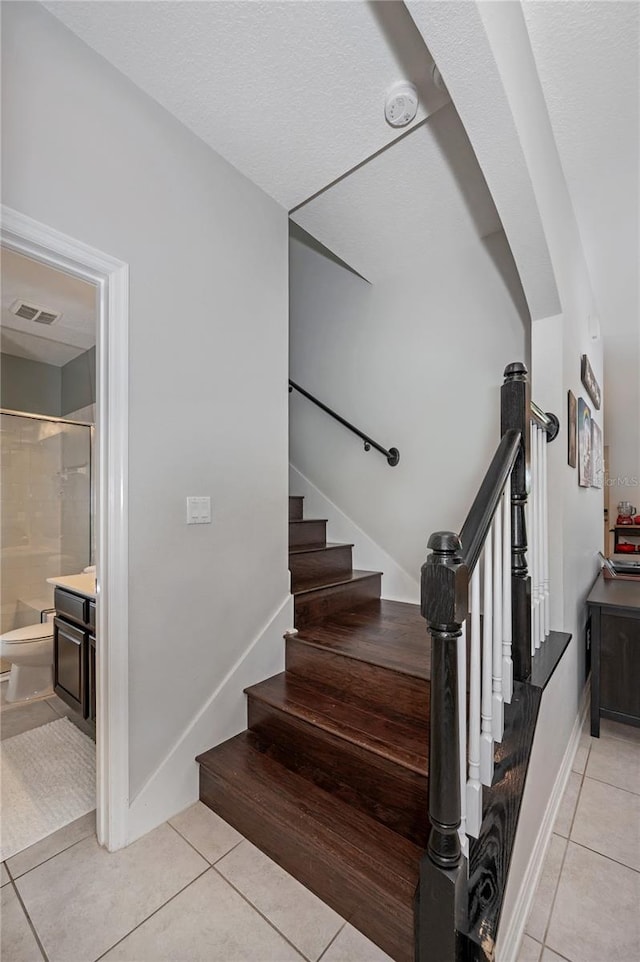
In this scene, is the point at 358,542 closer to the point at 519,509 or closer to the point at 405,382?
the point at 405,382

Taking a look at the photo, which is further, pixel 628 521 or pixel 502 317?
pixel 628 521

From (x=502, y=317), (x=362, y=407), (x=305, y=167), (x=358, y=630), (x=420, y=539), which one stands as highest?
(x=305, y=167)

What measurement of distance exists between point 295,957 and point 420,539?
2.10 meters

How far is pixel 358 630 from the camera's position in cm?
226

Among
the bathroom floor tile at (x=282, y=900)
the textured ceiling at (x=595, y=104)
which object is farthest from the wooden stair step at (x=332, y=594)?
the textured ceiling at (x=595, y=104)

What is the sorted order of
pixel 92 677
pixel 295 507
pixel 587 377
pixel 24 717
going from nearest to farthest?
pixel 92 677, pixel 24 717, pixel 587 377, pixel 295 507

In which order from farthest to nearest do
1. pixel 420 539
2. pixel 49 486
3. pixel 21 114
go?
pixel 49 486 < pixel 420 539 < pixel 21 114

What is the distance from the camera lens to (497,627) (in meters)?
1.30

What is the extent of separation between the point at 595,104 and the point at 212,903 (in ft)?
10.3

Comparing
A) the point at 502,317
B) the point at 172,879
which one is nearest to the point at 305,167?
the point at 502,317

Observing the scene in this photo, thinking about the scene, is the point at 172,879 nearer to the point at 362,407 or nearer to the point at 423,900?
the point at 423,900

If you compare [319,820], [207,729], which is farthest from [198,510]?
[319,820]

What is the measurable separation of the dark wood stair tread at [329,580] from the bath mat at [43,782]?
1.23 meters

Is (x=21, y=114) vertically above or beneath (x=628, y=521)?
above
